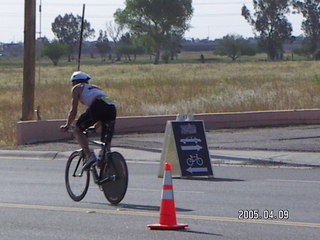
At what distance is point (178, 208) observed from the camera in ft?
35.3

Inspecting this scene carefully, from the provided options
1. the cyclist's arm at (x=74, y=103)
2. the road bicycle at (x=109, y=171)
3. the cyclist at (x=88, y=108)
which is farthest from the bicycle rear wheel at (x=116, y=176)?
the cyclist's arm at (x=74, y=103)

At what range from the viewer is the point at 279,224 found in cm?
944

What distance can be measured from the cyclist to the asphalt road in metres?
0.92

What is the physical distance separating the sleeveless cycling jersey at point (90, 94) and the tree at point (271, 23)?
349 feet

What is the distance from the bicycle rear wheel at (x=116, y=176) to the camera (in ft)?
35.8

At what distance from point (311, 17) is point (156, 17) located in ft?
80.5

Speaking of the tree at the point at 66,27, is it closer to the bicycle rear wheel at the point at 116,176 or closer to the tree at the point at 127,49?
the tree at the point at 127,49

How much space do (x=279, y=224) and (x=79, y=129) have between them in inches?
128

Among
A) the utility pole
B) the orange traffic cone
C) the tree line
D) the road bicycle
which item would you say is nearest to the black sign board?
the road bicycle

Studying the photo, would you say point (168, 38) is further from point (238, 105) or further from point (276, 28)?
point (238, 105)

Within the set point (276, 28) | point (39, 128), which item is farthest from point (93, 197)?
point (276, 28)

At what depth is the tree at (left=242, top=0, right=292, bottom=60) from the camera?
382 ft

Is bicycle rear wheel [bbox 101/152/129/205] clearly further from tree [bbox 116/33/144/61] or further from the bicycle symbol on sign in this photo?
tree [bbox 116/33/144/61]
